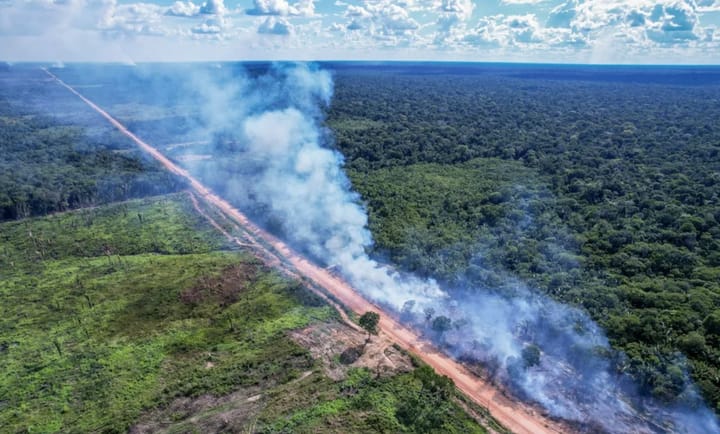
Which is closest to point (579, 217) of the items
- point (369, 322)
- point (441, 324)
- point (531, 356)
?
point (531, 356)

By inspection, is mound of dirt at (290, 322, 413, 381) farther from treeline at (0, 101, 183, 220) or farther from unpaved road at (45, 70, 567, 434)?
treeline at (0, 101, 183, 220)

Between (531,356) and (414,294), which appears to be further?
(414,294)

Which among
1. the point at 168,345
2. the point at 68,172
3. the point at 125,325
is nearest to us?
the point at 168,345

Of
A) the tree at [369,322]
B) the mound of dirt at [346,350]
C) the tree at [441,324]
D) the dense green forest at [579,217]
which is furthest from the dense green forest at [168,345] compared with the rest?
the dense green forest at [579,217]

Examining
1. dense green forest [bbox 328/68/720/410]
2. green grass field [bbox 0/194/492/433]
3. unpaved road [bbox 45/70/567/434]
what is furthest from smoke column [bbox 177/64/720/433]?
green grass field [bbox 0/194/492/433]

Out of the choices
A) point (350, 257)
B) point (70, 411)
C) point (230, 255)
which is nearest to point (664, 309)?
point (350, 257)

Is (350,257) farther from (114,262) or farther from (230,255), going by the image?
(114,262)

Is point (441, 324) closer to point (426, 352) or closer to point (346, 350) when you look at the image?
point (426, 352)
